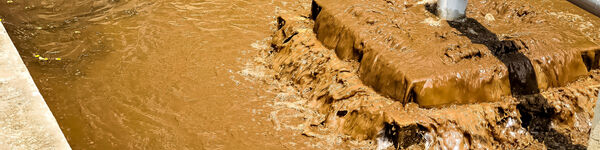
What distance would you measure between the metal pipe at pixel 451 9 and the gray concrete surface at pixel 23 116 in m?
3.76

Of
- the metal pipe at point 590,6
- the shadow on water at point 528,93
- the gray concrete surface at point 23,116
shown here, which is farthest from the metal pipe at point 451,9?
the gray concrete surface at point 23,116

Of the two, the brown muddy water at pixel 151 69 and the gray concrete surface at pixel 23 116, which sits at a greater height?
the gray concrete surface at pixel 23 116

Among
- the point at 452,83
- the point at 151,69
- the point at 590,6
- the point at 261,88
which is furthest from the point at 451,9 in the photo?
the point at 151,69

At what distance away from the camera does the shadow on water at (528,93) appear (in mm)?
4906

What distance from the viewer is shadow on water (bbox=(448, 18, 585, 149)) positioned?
4.91 m

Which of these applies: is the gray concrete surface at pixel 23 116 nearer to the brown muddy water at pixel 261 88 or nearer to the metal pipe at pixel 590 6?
the brown muddy water at pixel 261 88

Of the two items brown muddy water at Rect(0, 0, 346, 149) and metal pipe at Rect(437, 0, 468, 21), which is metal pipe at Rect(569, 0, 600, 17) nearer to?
metal pipe at Rect(437, 0, 468, 21)

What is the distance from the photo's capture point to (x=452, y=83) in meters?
4.72

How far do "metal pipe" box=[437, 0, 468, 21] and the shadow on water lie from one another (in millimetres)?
553

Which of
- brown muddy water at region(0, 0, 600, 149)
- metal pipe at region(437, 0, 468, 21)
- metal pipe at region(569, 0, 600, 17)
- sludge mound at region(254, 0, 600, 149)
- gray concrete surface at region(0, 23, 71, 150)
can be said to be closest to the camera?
gray concrete surface at region(0, 23, 71, 150)

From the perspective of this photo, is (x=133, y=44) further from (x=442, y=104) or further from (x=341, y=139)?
(x=442, y=104)

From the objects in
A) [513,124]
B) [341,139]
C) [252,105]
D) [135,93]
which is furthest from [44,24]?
[513,124]

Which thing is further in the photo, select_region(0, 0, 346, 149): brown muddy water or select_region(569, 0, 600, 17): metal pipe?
select_region(569, 0, 600, 17): metal pipe

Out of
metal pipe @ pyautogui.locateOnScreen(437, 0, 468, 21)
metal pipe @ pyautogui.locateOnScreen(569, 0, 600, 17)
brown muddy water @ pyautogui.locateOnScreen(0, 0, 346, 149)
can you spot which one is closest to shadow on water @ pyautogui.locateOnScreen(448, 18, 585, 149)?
metal pipe @ pyautogui.locateOnScreen(437, 0, 468, 21)
